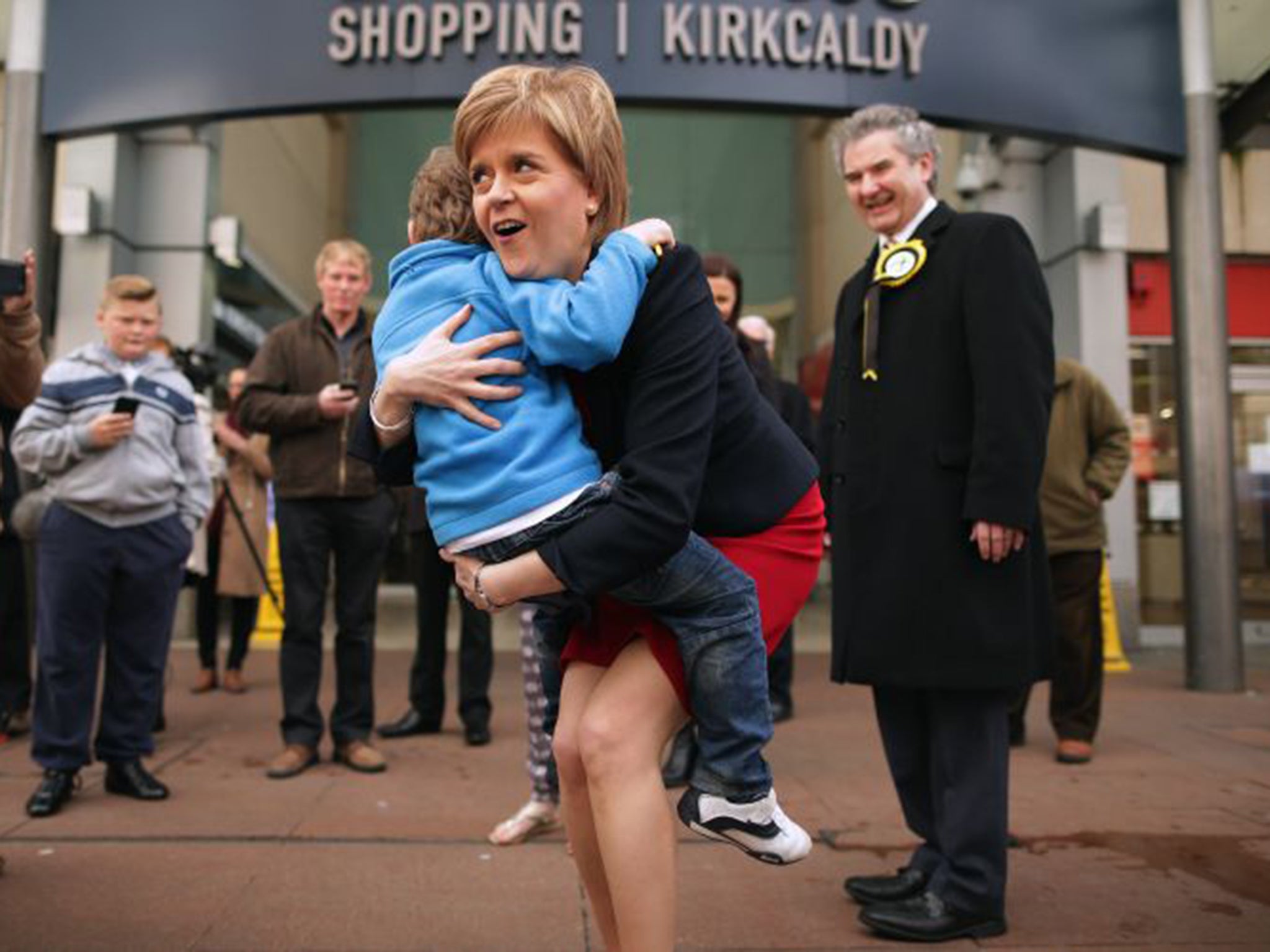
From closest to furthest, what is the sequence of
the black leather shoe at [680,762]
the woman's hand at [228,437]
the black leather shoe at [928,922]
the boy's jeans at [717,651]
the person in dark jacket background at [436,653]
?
the boy's jeans at [717,651], the black leather shoe at [928,922], the black leather shoe at [680,762], the person in dark jacket background at [436,653], the woman's hand at [228,437]

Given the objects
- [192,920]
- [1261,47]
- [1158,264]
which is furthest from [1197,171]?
[192,920]

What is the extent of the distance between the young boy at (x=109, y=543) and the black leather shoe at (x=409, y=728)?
1.15 meters

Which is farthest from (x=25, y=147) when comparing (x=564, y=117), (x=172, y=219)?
(x=564, y=117)

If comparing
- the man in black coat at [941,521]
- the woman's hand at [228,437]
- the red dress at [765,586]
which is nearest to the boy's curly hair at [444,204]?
the red dress at [765,586]

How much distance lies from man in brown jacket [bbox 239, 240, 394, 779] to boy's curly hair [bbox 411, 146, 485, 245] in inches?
86.5

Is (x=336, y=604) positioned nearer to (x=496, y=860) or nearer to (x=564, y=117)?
(x=496, y=860)

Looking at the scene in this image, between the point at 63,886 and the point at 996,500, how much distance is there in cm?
253

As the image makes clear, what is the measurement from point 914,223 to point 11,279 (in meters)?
2.40

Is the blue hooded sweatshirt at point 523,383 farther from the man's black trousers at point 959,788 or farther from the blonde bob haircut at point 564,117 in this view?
the man's black trousers at point 959,788

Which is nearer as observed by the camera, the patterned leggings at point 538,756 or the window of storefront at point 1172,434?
the patterned leggings at point 538,756

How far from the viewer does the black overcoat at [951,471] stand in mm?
2492

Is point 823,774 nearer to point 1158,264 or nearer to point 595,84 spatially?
point 595,84

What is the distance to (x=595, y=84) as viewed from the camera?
1725 mm

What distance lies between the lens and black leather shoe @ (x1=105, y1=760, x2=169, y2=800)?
12.1 ft
